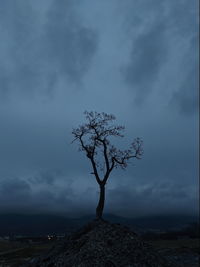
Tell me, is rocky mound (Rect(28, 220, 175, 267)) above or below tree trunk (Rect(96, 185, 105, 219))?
below

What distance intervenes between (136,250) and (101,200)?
5.21 m

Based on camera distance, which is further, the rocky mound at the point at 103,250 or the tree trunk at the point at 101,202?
the tree trunk at the point at 101,202

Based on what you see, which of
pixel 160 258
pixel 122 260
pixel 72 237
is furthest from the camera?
pixel 72 237

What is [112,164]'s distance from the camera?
3119 cm

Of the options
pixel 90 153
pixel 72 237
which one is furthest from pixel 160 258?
pixel 90 153

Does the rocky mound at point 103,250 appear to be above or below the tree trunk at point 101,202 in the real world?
below

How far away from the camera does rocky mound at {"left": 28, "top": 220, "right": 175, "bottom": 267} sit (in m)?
25.2

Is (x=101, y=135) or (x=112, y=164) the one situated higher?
(x=101, y=135)

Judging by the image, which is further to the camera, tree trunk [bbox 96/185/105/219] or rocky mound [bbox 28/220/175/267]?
tree trunk [bbox 96/185/105/219]

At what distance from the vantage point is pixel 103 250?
85.1 ft

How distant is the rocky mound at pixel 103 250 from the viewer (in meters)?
25.2

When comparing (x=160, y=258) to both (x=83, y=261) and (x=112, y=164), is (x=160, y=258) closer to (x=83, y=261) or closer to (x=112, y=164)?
Answer: (x=83, y=261)

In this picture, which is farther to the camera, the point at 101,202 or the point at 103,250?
the point at 101,202

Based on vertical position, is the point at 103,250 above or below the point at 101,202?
below
